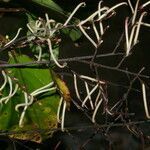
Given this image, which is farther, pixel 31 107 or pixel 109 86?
pixel 109 86

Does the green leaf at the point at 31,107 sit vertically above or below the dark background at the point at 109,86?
above

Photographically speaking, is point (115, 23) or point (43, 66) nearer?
point (43, 66)

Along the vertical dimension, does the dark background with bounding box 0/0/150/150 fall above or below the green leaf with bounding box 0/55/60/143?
below

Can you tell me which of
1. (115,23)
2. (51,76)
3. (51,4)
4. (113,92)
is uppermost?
(51,4)

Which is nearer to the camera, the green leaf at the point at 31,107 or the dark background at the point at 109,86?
the green leaf at the point at 31,107

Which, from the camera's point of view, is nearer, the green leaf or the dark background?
the green leaf

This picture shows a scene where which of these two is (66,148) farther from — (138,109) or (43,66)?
(43,66)

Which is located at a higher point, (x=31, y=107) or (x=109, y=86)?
(x=31, y=107)

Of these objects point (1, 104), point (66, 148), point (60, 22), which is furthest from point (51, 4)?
point (66, 148)
